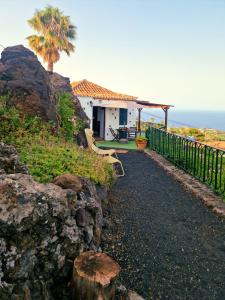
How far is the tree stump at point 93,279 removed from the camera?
2.78 metres

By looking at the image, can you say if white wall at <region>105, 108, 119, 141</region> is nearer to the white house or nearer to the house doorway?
the white house

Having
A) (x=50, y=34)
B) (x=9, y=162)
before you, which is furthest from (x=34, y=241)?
(x=50, y=34)

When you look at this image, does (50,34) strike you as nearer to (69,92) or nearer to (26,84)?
(69,92)

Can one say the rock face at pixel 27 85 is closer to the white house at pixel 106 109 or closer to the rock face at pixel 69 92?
the rock face at pixel 69 92

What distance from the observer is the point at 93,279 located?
9.13ft

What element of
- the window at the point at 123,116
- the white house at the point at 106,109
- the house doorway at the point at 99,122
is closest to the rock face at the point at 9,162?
the white house at the point at 106,109

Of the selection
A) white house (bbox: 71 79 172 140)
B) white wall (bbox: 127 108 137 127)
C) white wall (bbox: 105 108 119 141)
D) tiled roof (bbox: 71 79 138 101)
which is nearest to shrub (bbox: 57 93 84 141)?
white house (bbox: 71 79 172 140)

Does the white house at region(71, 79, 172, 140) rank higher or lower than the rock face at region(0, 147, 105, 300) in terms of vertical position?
higher

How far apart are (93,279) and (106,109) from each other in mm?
19982

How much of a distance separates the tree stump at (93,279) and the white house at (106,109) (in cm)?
1803

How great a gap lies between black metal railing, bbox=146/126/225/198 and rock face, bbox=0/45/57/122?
14.8ft

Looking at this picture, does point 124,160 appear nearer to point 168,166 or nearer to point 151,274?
point 168,166

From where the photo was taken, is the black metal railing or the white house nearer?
the black metal railing

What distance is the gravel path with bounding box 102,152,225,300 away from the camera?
3.74m
